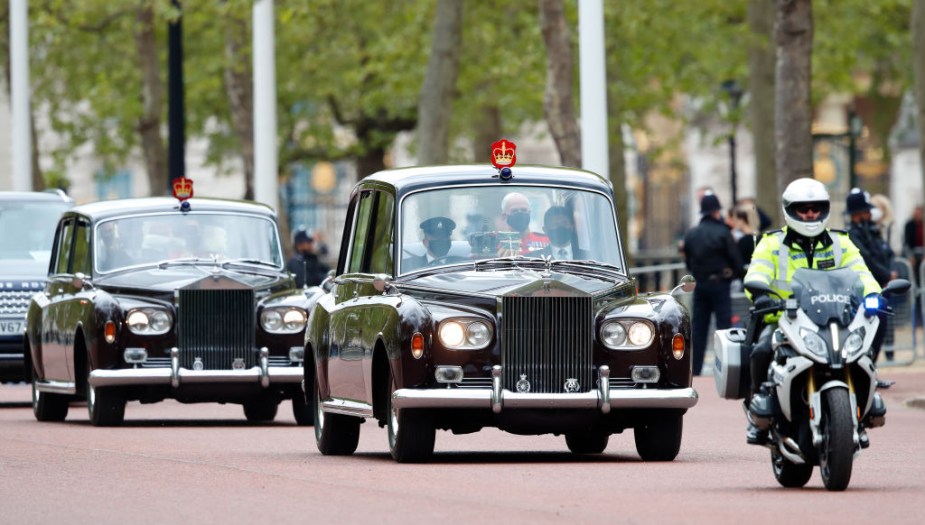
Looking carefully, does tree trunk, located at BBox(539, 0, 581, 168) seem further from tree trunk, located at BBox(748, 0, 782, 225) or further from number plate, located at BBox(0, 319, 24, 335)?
number plate, located at BBox(0, 319, 24, 335)

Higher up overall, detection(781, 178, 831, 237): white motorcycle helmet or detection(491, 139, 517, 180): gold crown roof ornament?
detection(491, 139, 517, 180): gold crown roof ornament

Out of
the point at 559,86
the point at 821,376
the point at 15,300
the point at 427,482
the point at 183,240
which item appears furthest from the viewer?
the point at 559,86

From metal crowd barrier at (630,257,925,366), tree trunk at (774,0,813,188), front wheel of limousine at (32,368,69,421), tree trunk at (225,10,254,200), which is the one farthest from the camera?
tree trunk at (225,10,254,200)

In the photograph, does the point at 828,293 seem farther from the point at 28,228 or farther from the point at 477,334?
the point at 28,228

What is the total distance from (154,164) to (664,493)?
35492mm

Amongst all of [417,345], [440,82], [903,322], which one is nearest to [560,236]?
[417,345]

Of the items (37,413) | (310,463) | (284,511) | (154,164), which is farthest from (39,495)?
(154,164)

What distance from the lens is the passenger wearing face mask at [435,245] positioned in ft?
48.8

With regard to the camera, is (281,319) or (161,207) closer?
(281,319)

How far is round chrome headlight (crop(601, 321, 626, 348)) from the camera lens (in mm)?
14172

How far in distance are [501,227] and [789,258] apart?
281 centimetres

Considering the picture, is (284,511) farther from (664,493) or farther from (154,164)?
(154,164)

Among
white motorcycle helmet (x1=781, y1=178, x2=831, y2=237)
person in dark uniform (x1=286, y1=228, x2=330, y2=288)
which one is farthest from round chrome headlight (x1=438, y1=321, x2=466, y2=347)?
person in dark uniform (x1=286, y1=228, x2=330, y2=288)

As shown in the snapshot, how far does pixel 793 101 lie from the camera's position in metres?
26.3
